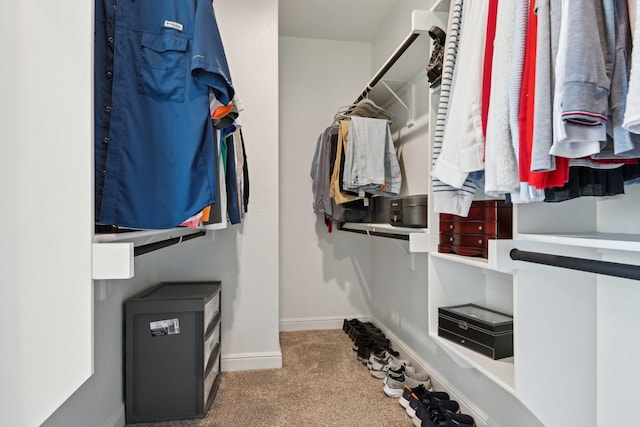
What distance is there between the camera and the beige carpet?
1.55 m

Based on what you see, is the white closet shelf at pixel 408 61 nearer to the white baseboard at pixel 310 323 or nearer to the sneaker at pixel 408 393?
the sneaker at pixel 408 393

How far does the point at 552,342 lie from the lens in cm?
94

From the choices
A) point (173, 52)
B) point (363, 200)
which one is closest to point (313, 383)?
point (363, 200)

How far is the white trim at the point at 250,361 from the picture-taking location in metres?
2.11

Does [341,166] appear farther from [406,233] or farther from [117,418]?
[117,418]

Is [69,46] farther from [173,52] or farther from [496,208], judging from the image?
[496,208]

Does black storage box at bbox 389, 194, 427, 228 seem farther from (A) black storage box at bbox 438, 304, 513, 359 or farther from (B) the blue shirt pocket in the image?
(B) the blue shirt pocket

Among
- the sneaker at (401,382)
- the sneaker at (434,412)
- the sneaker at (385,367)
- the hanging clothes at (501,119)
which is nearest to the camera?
the hanging clothes at (501,119)

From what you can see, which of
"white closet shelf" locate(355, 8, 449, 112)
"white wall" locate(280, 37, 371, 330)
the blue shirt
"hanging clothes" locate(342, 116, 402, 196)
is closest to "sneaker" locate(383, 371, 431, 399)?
"hanging clothes" locate(342, 116, 402, 196)

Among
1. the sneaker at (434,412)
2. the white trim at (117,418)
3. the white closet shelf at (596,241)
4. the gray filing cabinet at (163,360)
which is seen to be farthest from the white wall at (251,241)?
the white closet shelf at (596,241)

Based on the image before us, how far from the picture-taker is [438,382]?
178 cm

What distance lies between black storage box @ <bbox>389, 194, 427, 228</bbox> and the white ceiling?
1.72m

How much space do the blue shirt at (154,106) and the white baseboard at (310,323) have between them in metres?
2.09

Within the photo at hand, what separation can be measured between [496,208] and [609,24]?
2.03 ft
